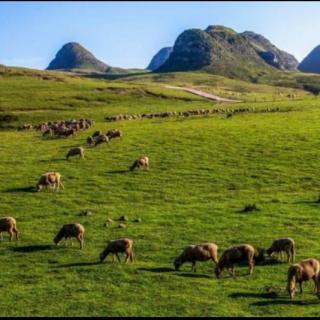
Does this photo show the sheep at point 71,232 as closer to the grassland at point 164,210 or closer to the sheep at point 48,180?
the grassland at point 164,210

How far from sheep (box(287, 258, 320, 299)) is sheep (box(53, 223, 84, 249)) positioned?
12.2 metres

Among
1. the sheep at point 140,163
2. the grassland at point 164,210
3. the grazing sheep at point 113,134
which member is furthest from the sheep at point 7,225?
the grazing sheep at point 113,134

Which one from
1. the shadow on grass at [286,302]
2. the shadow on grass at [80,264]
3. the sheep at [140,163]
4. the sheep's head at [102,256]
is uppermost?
the sheep at [140,163]

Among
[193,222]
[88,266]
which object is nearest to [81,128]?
[193,222]

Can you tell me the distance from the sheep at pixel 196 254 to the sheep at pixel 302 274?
4562 millimetres

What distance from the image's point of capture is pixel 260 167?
→ 51.6m

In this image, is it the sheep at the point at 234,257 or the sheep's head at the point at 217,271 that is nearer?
the sheep's head at the point at 217,271

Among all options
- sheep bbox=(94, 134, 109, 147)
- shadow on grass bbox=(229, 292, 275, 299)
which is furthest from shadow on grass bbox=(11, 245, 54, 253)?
sheep bbox=(94, 134, 109, 147)

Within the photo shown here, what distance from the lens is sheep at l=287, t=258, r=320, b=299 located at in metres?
25.5

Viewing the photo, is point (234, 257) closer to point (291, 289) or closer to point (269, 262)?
point (269, 262)

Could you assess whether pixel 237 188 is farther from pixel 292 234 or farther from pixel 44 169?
pixel 44 169

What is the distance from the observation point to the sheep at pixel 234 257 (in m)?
28.1

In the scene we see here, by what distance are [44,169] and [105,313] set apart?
30018mm

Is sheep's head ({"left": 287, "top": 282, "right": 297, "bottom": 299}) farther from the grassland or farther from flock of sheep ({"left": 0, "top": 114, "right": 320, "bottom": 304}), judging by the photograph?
the grassland
